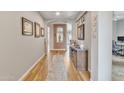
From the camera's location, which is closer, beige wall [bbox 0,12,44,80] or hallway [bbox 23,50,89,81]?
beige wall [bbox 0,12,44,80]

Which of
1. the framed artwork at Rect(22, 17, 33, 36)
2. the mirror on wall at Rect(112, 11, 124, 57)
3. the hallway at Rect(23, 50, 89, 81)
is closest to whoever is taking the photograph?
the framed artwork at Rect(22, 17, 33, 36)

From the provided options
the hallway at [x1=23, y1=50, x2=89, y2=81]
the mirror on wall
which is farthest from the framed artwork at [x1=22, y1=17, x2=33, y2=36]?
the mirror on wall

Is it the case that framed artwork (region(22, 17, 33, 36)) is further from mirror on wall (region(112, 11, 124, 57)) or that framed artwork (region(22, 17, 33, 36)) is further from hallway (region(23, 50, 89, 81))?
mirror on wall (region(112, 11, 124, 57))

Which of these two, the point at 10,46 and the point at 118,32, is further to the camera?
the point at 118,32

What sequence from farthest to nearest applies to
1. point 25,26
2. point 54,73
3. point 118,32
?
point 118,32
point 54,73
point 25,26

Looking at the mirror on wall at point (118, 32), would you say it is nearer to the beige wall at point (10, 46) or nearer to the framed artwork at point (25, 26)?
the framed artwork at point (25, 26)

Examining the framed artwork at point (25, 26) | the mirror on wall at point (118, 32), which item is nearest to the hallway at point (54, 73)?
the framed artwork at point (25, 26)

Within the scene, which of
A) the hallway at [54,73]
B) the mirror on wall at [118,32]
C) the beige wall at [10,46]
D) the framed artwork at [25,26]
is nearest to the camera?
the beige wall at [10,46]

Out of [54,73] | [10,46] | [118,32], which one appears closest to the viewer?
[10,46]

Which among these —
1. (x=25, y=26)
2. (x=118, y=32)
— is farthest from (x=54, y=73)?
(x=118, y=32)

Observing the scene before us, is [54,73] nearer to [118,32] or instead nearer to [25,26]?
[25,26]
